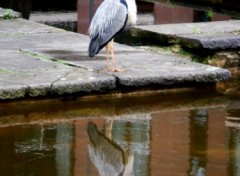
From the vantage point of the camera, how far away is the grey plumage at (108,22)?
295 inches

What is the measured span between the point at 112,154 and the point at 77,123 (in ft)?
3.21

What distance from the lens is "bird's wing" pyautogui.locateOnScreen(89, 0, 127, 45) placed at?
750 centimetres

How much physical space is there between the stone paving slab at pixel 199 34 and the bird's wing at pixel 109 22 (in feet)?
5.29

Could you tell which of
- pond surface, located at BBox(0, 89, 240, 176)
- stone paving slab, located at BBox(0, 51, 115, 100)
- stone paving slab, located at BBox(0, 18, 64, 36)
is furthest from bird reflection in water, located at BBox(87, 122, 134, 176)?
stone paving slab, located at BBox(0, 18, 64, 36)

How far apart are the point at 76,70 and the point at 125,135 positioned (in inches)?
66.6

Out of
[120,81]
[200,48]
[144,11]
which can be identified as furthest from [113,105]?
[144,11]

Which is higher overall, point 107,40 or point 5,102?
point 107,40

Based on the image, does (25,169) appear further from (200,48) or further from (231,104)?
(200,48)

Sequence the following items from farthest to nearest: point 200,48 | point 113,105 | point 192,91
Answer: point 200,48 → point 192,91 → point 113,105

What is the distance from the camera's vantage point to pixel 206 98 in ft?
25.2

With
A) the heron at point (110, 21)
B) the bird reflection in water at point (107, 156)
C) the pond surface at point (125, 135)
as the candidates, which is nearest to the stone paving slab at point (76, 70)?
the pond surface at point (125, 135)

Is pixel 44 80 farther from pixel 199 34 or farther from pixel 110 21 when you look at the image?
pixel 199 34

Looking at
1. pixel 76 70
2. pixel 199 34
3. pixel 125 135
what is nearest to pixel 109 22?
pixel 76 70

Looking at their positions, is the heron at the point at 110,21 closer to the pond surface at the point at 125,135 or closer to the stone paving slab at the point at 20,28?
the pond surface at the point at 125,135
